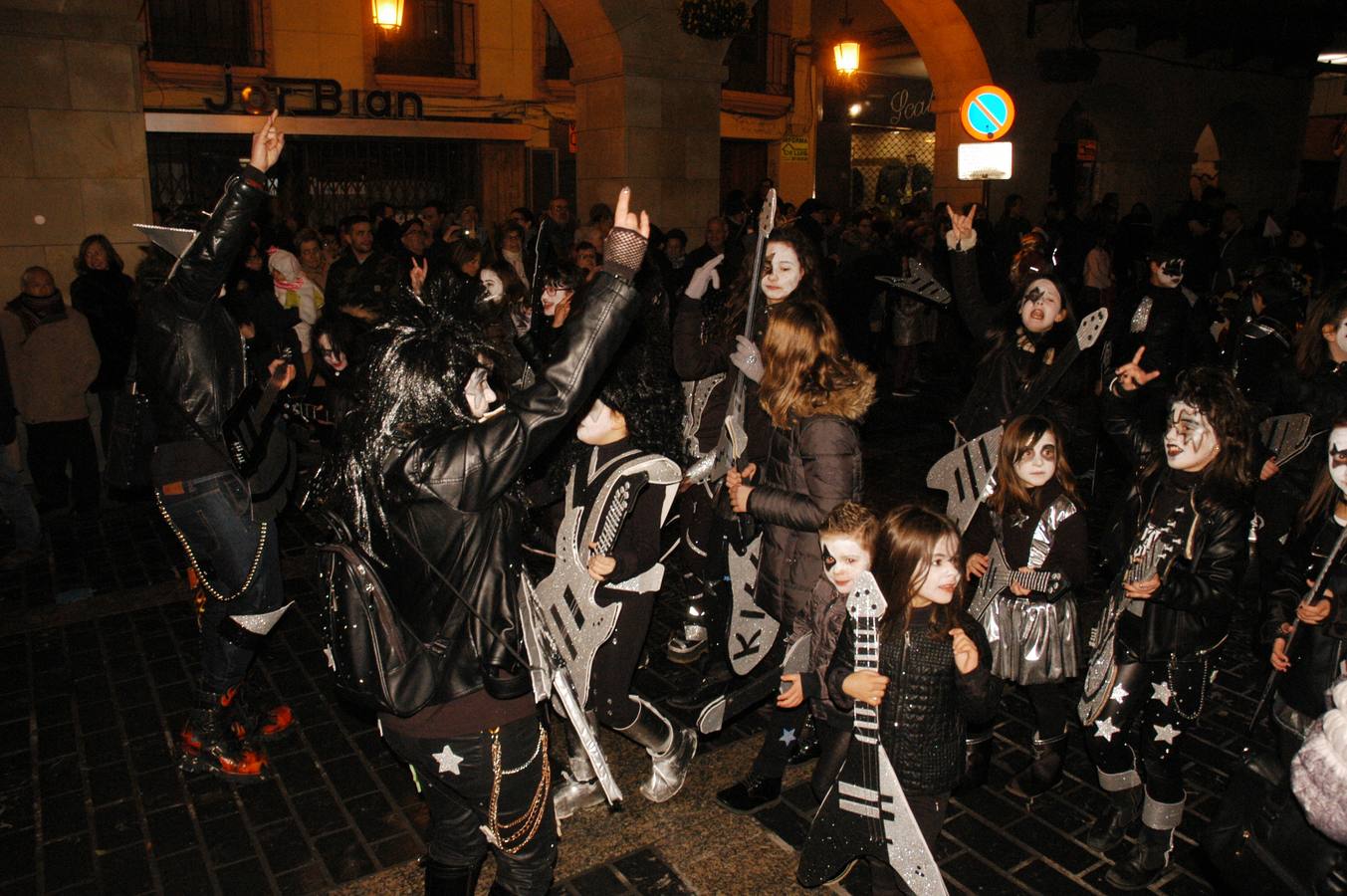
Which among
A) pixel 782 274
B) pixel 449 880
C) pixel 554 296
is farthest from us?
pixel 554 296

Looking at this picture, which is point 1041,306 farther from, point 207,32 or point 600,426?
point 207,32

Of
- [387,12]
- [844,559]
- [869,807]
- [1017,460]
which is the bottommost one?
[869,807]

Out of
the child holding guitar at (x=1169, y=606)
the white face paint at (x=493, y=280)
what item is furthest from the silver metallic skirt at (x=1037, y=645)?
the white face paint at (x=493, y=280)

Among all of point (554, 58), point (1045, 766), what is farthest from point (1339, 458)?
point (554, 58)

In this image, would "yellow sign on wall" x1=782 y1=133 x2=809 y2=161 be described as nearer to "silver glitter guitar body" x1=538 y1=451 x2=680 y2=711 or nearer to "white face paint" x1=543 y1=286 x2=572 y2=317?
"white face paint" x1=543 y1=286 x2=572 y2=317

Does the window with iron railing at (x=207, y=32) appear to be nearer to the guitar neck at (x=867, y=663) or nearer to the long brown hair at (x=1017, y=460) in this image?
the long brown hair at (x=1017, y=460)

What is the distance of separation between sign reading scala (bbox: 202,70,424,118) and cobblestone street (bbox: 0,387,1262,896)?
45.5ft

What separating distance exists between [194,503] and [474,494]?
2.15m

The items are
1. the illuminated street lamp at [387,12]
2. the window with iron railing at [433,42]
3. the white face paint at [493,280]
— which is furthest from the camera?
the window with iron railing at [433,42]

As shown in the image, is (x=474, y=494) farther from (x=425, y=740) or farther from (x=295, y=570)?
(x=295, y=570)

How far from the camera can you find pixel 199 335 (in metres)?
4.11

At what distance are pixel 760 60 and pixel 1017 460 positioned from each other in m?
22.3

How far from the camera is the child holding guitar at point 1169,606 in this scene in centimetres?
359

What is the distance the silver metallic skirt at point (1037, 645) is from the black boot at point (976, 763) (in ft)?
1.39
